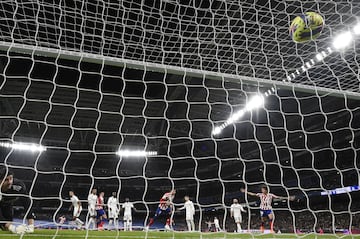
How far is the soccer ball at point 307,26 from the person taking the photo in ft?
15.2

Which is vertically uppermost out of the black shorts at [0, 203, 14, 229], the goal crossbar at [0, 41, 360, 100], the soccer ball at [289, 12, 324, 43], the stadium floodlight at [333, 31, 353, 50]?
the stadium floodlight at [333, 31, 353, 50]

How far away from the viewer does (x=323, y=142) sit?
69.9 feet

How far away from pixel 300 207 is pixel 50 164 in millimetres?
20305

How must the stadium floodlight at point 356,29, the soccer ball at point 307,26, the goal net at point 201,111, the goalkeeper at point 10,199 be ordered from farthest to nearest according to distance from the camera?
the stadium floodlight at point 356,29, the goal net at point 201,111, the soccer ball at point 307,26, the goalkeeper at point 10,199

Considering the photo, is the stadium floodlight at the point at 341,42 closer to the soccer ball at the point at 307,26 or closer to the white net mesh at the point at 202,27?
the white net mesh at the point at 202,27

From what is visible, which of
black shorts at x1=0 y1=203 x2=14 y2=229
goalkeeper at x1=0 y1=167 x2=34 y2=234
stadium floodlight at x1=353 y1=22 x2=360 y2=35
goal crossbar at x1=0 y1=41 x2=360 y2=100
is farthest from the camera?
stadium floodlight at x1=353 y1=22 x2=360 y2=35

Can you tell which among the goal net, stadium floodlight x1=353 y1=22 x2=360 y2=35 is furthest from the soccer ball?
stadium floodlight x1=353 y1=22 x2=360 y2=35

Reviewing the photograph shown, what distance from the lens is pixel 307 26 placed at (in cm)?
462

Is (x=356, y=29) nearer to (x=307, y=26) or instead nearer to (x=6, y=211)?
(x=307, y=26)

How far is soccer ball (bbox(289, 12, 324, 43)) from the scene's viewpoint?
4637mm

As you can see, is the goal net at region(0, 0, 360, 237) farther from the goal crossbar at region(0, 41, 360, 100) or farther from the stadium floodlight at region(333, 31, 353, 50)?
the goal crossbar at region(0, 41, 360, 100)

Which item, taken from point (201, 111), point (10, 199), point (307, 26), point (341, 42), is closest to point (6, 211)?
point (10, 199)

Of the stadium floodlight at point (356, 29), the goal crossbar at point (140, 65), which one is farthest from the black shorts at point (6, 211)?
the stadium floodlight at point (356, 29)

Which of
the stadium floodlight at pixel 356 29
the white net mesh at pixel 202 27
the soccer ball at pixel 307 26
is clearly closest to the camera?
the soccer ball at pixel 307 26
